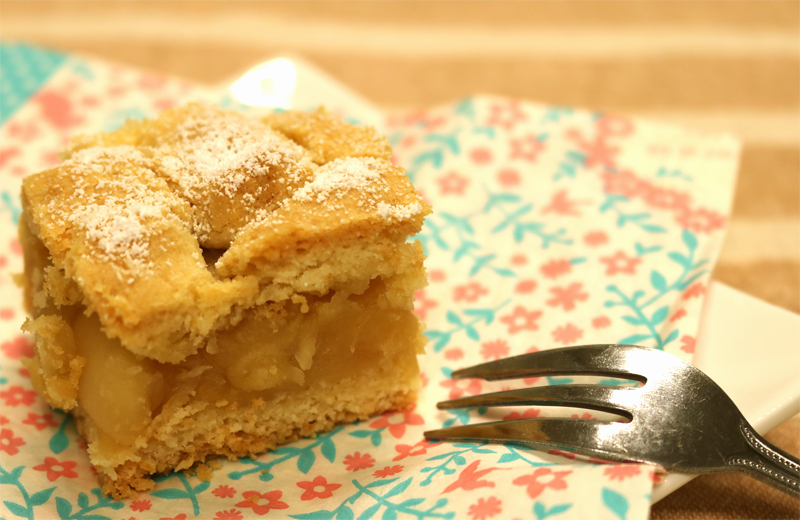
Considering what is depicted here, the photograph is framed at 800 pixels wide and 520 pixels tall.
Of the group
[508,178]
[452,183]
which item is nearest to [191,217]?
[452,183]

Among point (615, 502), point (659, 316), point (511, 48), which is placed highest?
point (511, 48)

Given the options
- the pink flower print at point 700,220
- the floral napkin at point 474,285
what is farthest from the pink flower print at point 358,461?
the pink flower print at point 700,220

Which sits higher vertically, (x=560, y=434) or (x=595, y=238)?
(x=595, y=238)

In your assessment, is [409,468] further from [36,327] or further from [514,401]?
[36,327]

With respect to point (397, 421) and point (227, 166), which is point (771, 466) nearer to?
point (397, 421)

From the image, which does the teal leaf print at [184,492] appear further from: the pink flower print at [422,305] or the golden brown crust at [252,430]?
the pink flower print at [422,305]

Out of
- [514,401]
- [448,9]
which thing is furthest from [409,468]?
[448,9]
